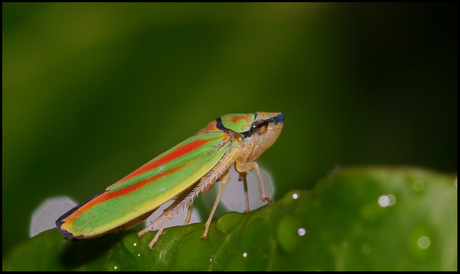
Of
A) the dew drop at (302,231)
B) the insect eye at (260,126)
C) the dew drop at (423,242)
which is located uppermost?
the insect eye at (260,126)

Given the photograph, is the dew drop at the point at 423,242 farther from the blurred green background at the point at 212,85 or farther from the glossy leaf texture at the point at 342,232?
the blurred green background at the point at 212,85

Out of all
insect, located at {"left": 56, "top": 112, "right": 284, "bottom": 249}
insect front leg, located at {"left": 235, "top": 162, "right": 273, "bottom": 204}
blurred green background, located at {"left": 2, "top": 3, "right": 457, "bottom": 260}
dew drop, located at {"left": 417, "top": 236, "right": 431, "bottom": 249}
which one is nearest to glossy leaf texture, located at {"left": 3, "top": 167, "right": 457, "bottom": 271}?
dew drop, located at {"left": 417, "top": 236, "right": 431, "bottom": 249}

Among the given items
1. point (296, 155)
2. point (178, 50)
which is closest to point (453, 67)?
point (296, 155)

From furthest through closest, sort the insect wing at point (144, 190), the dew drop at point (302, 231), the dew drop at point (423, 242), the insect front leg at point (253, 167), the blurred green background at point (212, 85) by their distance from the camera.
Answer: the blurred green background at point (212, 85) < the insect front leg at point (253, 167) < the insect wing at point (144, 190) < the dew drop at point (302, 231) < the dew drop at point (423, 242)

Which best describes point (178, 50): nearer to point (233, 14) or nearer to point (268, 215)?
point (233, 14)

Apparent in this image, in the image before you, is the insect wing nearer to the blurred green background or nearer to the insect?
the insect

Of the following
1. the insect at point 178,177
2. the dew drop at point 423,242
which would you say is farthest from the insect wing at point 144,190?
the dew drop at point 423,242

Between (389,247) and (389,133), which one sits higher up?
(389,247)
